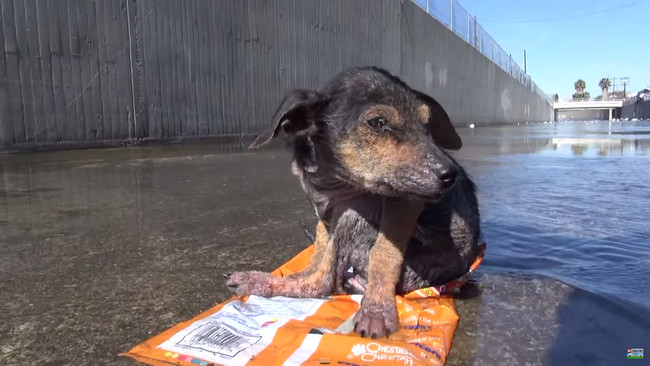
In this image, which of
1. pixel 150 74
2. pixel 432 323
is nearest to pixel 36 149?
pixel 150 74

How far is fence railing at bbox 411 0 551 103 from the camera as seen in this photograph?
28.4m

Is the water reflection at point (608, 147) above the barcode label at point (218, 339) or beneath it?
above

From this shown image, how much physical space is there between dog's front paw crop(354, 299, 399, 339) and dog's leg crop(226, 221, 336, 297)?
392 millimetres

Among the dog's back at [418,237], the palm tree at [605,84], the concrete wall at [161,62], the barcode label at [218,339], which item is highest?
the palm tree at [605,84]

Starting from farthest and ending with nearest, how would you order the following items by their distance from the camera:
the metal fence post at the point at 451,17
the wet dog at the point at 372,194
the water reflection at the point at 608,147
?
the metal fence post at the point at 451,17 → the water reflection at the point at 608,147 → the wet dog at the point at 372,194

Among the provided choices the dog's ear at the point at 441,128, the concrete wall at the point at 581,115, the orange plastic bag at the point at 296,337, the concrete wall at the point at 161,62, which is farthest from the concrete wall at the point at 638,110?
the orange plastic bag at the point at 296,337

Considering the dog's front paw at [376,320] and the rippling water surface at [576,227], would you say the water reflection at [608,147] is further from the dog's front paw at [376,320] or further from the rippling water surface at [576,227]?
the dog's front paw at [376,320]

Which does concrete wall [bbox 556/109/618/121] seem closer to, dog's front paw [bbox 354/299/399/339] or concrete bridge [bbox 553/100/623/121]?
concrete bridge [bbox 553/100/623/121]

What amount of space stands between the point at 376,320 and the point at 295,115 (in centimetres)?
119

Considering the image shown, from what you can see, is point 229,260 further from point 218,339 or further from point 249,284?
point 218,339

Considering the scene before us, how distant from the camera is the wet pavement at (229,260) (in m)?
1.96

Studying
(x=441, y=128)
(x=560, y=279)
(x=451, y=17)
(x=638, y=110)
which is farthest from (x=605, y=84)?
(x=560, y=279)

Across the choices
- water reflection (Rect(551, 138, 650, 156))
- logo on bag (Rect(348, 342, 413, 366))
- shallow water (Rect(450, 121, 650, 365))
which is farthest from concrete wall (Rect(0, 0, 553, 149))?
logo on bag (Rect(348, 342, 413, 366))

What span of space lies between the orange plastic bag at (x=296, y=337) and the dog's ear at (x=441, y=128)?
109 cm
